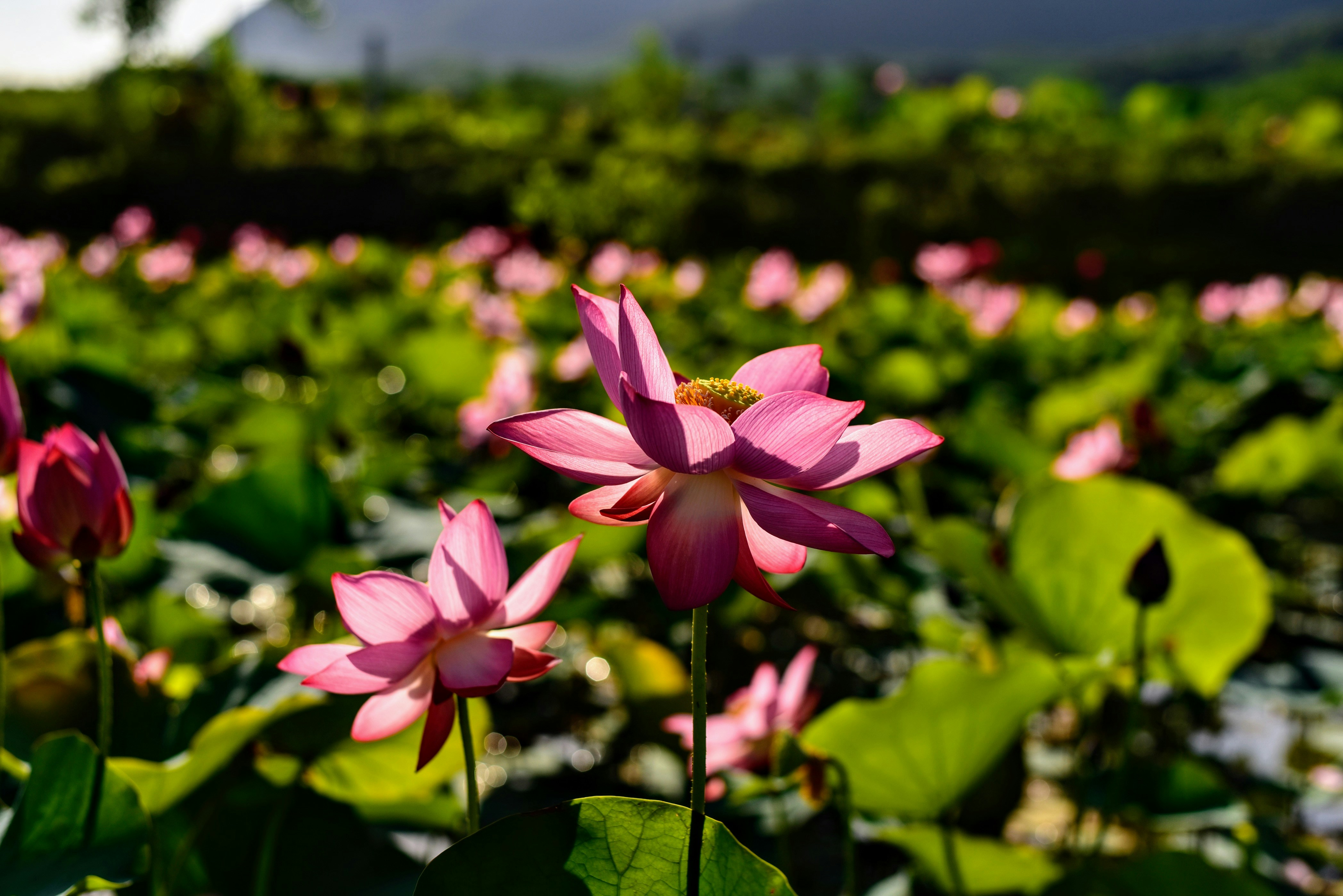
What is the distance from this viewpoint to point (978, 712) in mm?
797

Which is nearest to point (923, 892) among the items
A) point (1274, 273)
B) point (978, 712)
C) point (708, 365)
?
point (978, 712)

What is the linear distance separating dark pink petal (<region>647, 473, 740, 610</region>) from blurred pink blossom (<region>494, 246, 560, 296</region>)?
119 inches

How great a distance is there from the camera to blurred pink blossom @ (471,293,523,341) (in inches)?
97.5

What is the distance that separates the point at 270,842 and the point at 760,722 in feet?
1.23


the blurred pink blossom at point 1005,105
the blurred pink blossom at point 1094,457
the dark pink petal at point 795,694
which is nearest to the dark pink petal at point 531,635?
the dark pink petal at point 795,694

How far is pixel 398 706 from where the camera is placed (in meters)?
0.54

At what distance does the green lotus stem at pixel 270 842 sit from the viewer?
2.33ft

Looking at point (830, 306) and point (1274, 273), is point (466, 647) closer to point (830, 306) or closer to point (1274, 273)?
point (830, 306)

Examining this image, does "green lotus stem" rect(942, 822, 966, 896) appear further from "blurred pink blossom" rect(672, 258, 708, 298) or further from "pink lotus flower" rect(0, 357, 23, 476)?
"blurred pink blossom" rect(672, 258, 708, 298)

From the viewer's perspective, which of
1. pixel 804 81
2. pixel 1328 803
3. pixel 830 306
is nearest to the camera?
pixel 1328 803

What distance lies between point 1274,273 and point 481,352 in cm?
976

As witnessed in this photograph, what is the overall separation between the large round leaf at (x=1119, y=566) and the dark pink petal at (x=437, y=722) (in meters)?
0.65

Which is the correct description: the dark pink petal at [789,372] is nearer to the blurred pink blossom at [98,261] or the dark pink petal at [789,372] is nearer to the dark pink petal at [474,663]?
the dark pink petal at [474,663]

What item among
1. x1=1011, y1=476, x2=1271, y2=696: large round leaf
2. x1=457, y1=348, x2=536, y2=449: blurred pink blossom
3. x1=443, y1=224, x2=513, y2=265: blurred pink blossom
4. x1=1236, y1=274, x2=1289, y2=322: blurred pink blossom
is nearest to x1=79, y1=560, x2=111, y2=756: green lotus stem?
x1=1011, y1=476, x2=1271, y2=696: large round leaf
